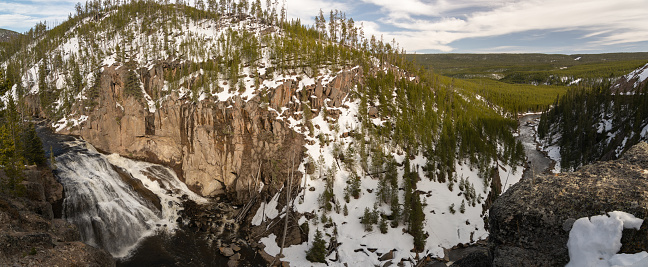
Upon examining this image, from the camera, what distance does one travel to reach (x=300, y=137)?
159 ft

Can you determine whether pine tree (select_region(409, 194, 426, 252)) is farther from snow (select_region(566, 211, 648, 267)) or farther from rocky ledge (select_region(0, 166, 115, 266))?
rocky ledge (select_region(0, 166, 115, 266))

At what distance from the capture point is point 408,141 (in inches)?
1983

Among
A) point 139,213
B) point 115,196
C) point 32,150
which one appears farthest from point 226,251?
point 32,150

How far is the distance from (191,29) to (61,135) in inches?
2044

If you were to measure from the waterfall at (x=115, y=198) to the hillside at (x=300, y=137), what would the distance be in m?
3.62

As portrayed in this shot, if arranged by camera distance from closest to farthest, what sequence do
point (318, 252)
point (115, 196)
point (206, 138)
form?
1. point (318, 252)
2. point (115, 196)
3. point (206, 138)

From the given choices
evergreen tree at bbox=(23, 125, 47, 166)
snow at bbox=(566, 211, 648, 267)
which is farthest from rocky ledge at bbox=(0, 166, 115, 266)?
snow at bbox=(566, 211, 648, 267)

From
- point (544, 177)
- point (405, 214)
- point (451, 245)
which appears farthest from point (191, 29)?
point (544, 177)

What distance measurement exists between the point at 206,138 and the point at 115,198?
15476mm

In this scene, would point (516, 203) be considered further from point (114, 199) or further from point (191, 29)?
point (191, 29)

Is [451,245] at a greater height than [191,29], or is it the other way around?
[191,29]

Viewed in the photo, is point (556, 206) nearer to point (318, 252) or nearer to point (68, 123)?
point (318, 252)

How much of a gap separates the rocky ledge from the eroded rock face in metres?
24.1

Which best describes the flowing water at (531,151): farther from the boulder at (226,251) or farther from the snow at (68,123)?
the snow at (68,123)
